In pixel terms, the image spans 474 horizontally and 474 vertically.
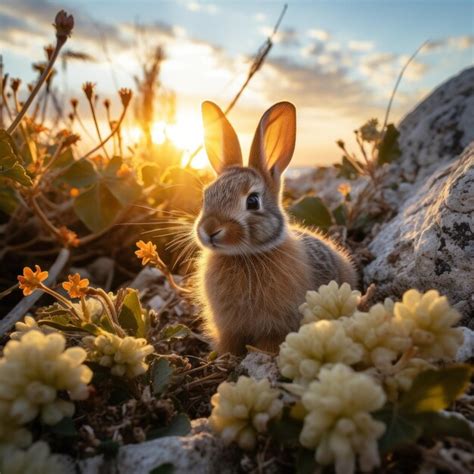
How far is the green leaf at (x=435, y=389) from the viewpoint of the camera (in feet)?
5.29

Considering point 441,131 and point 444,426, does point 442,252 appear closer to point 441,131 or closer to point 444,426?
point 444,426

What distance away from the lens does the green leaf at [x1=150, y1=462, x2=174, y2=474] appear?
5.42 ft

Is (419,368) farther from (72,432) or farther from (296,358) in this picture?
(72,432)

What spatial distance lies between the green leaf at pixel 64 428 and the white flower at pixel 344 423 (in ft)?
2.75

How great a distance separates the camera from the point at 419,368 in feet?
5.88

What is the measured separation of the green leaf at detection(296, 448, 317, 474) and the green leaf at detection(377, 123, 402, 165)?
3736 millimetres

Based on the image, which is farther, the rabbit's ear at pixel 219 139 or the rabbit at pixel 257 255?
the rabbit's ear at pixel 219 139

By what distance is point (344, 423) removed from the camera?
147 centimetres

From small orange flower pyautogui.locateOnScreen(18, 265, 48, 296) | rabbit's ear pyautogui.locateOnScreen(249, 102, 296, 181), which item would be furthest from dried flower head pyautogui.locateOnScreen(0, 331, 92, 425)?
rabbit's ear pyautogui.locateOnScreen(249, 102, 296, 181)

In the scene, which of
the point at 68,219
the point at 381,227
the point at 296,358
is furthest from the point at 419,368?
the point at 68,219

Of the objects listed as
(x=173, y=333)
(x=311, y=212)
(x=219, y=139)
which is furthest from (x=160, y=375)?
(x=311, y=212)

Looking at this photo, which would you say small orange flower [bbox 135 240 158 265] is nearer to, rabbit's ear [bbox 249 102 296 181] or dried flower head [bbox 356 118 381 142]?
rabbit's ear [bbox 249 102 296 181]

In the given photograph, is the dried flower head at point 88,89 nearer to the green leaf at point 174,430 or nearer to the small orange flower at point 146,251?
the small orange flower at point 146,251

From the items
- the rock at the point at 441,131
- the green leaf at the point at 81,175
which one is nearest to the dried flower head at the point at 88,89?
the green leaf at the point at 81,175
